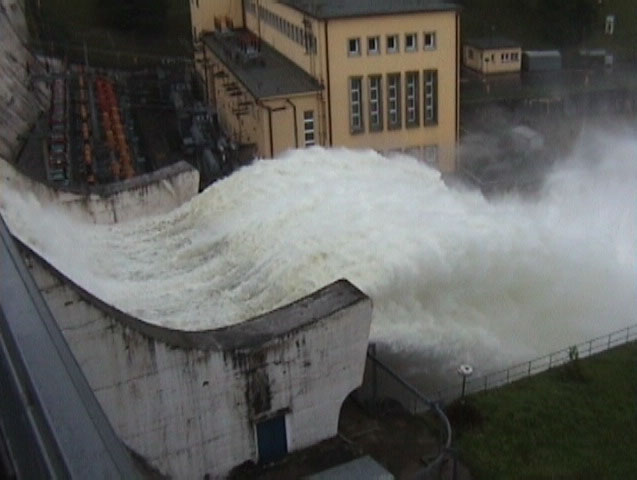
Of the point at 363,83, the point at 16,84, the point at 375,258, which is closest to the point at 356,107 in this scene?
the point at 363,83

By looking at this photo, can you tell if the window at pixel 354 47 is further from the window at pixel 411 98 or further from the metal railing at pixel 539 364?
the metal railing at pixel 539 364

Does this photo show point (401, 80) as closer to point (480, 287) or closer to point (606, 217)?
point (606, 217)

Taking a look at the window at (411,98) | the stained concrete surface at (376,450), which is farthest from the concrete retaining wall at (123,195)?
the window at (411,98)

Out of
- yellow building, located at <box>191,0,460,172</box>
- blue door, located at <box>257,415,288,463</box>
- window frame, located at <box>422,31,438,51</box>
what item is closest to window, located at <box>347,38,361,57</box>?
yellow building, located at <box>191,0,460,172</box>

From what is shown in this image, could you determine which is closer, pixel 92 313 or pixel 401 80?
pixel 92 313

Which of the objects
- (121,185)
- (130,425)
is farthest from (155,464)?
(121,185)
